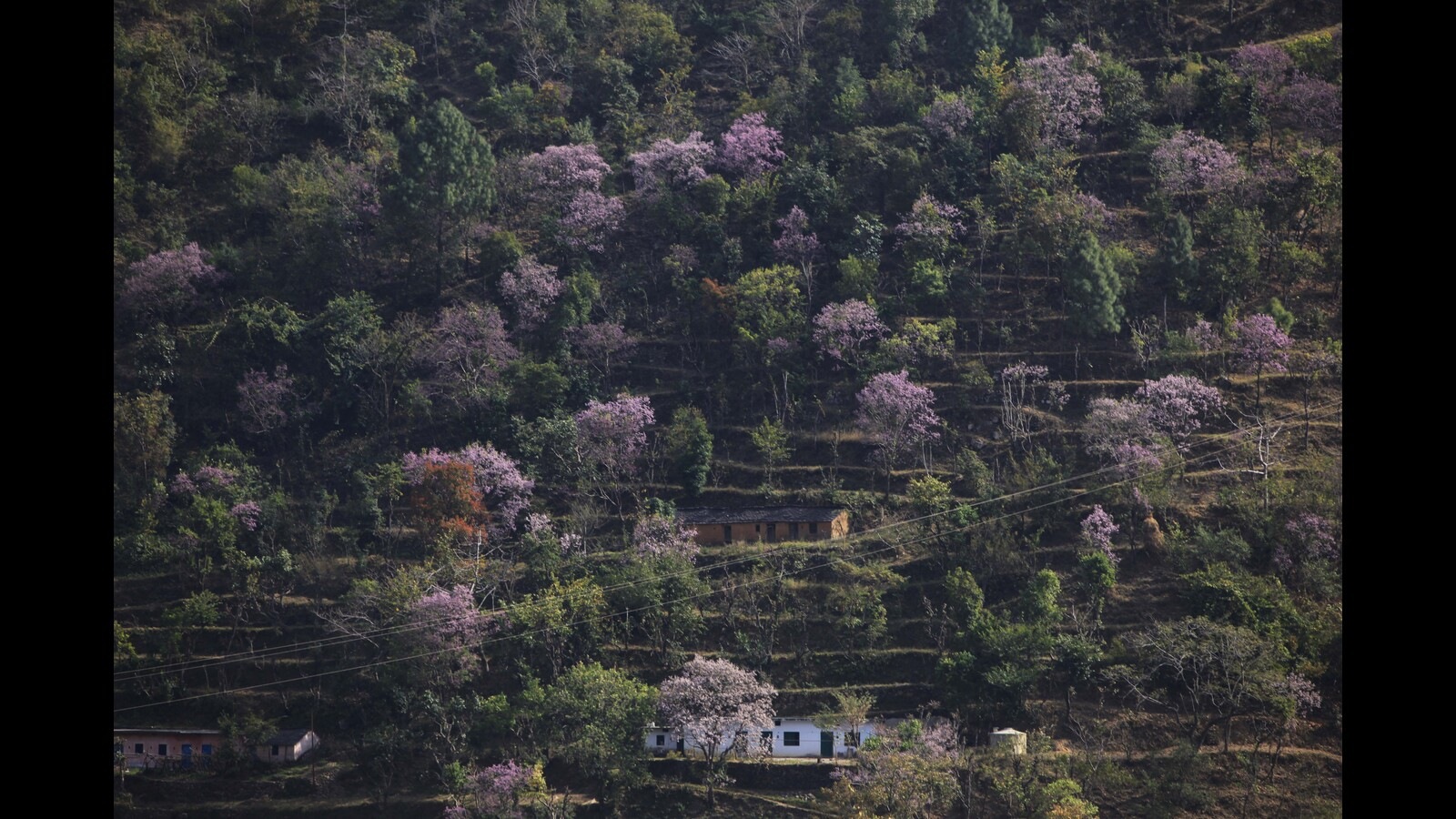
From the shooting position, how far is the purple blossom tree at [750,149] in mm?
49500

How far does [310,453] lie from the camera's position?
148 ft

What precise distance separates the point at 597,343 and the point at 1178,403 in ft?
47.1

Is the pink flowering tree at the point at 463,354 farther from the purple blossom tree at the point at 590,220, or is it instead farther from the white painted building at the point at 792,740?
the white painted building at the point at 792,740

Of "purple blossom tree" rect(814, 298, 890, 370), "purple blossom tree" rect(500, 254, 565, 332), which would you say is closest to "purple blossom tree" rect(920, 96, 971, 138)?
"purple blossom tree" rect(814, 298, 890, 370)

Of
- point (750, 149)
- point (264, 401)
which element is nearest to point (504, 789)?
point (264, 401)

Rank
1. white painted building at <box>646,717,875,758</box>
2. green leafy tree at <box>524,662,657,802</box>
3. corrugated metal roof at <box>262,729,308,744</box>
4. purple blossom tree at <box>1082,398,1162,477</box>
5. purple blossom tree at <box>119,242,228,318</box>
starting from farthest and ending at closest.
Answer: purple blossom tree at <box>119,242,228,318</box> < purple blossom tree at <box>1082,398,1162,477</box> < corrugated metal roof at <box>262,729,308,744</box> < white painted building at <box>646,717,875,758</box> < green leafy tree at <box>524,662,657,802</box>

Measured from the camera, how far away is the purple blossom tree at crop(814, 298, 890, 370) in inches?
1754

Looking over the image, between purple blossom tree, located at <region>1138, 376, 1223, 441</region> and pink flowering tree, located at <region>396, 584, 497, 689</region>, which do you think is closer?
pink flowering tree, located at <region>396, 584, 497, 689</region>

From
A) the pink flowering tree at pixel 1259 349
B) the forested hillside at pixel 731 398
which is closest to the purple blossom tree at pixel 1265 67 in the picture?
the forested hillside at pixel 731 398

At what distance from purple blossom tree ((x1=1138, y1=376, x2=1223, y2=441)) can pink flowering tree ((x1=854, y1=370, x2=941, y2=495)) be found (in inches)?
196

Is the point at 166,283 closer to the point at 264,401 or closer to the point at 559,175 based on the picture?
the point at 264,401

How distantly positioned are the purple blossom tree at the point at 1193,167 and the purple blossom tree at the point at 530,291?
52.0 ft

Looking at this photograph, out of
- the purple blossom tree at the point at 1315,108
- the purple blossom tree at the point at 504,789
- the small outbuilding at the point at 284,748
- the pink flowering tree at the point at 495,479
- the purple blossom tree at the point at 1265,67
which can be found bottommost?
the purple blossom tree at the point at 504,789

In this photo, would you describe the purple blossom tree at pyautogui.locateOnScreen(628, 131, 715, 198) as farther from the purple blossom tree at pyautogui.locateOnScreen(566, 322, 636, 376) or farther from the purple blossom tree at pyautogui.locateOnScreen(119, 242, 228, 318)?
the purple blossom tree at pyautogui.locateOnScreen(119, 242, 228, 318)
